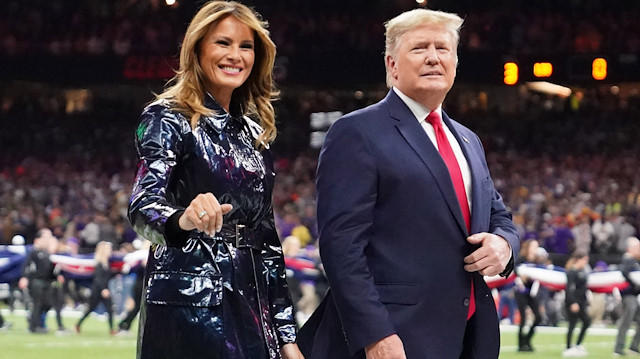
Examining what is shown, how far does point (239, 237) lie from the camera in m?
3.34

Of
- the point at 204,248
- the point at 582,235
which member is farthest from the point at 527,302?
the point at 204,248

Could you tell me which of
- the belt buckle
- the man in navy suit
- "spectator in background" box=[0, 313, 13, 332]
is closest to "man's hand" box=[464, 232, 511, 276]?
the man in navy suit

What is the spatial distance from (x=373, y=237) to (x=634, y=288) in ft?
36.4

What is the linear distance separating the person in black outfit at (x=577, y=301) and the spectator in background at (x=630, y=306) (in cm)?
41

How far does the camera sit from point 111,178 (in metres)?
28.3

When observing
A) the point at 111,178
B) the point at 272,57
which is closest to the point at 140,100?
the point at 111,178

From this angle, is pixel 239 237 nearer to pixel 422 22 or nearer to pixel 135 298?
pixel 422 22

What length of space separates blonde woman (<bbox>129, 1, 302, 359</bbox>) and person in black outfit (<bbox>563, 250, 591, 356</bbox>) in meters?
10.6

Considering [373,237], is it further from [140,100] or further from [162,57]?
[140,100]

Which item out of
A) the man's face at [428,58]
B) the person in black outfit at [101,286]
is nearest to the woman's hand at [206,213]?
the man's face at [428,58]

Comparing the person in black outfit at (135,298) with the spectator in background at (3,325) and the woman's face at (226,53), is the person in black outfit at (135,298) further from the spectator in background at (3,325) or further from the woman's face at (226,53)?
the woman's face at (226,53)

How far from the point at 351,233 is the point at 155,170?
25.3 inches

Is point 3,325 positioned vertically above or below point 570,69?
below

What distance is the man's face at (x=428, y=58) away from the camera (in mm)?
3557
